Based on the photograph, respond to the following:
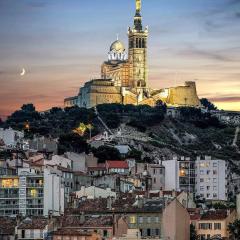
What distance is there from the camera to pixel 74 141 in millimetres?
153375

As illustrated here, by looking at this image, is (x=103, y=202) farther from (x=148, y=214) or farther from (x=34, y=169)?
(x=34, y=169)

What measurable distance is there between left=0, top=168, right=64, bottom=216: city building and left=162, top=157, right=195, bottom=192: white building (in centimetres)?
3218

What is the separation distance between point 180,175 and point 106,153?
1617 cm

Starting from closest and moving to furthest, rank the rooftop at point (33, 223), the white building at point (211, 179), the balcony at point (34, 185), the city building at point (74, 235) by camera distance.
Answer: the city building at point (74, 235)
the rooftop at point (33, 223)
the balcony at point (34, 185)
the white building at point (211, 179)

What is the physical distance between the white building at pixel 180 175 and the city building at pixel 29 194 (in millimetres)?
32183

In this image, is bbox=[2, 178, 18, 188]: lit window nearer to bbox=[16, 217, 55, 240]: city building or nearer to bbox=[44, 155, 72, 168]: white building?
bbox=[16, 217, 55, 240]: city building

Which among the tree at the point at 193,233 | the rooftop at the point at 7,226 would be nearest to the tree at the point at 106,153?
the tree at the point at 193,233

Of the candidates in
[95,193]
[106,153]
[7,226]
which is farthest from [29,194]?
[106,153]

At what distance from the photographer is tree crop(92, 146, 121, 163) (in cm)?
14262

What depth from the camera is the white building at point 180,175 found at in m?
127

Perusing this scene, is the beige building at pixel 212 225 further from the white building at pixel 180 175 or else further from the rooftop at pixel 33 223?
the white building at pixel 180 175

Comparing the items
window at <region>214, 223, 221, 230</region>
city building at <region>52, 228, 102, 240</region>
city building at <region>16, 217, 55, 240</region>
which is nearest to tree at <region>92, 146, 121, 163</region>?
window at <region>214, 223, 221, 230</region>

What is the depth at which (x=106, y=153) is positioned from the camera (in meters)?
146

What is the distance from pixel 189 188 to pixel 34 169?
111ft
